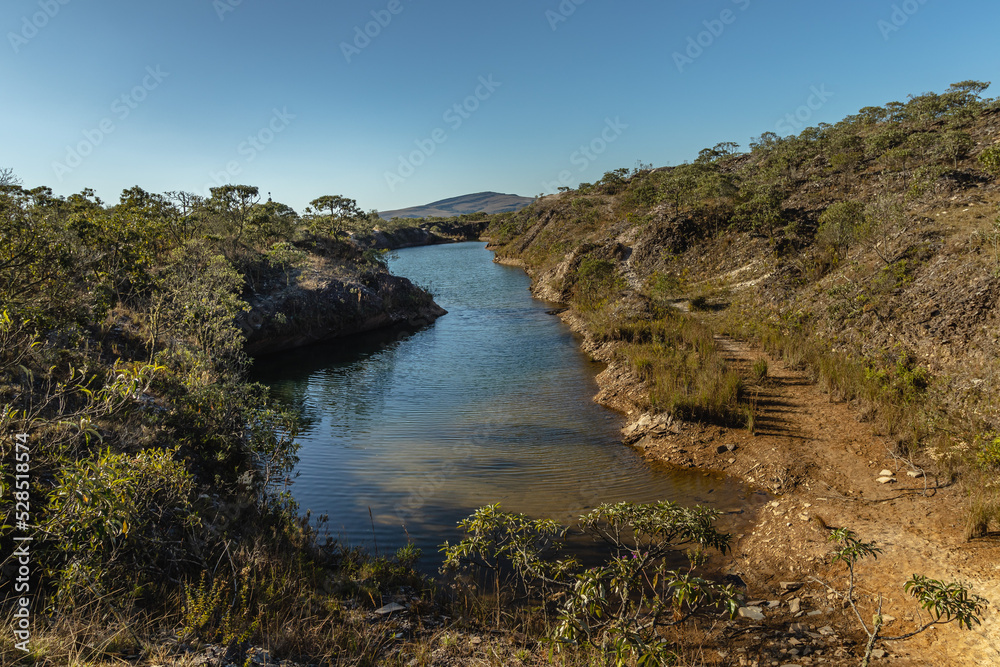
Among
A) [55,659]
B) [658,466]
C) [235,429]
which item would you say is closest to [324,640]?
[55,659]

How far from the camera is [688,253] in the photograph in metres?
26.6

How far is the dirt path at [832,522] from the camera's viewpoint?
4.95 meters

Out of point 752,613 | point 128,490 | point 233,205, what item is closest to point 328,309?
point 233,205

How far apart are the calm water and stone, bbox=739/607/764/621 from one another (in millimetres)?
2830

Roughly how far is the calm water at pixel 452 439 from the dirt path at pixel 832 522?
83 cm

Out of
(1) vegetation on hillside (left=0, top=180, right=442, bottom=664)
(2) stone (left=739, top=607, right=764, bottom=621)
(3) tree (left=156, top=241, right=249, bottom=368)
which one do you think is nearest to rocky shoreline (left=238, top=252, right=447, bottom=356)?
(3) tree (left=156, top=241, right=249, bottom=368)

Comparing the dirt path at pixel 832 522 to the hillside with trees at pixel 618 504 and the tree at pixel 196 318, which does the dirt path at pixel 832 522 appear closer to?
the hillside with trees at pixel 618 504

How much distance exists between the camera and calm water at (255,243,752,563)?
28.7ft

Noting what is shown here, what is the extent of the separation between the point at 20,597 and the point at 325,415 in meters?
9.88

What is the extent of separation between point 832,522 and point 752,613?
270cm

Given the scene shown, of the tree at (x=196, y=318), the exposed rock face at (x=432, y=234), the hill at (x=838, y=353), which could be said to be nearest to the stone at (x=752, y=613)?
the hill at (x=838, y=353)

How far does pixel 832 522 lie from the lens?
731cm

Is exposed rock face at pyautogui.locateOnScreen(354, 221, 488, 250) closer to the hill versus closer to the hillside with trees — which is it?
the hill

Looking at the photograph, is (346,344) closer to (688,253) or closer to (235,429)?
(235,429)
